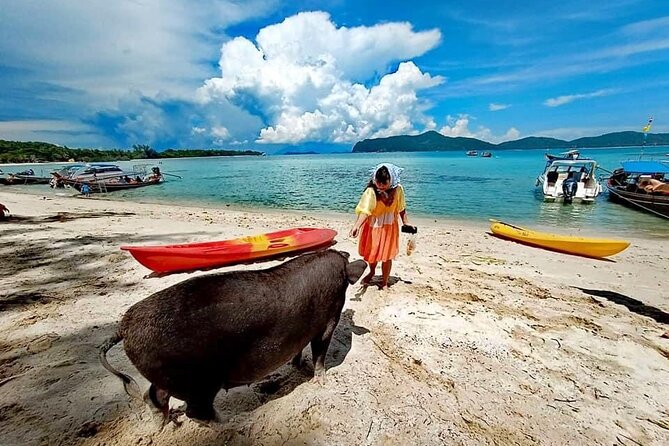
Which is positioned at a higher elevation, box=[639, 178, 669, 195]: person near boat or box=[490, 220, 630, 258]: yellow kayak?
box=[639, 178, 669, 195]: person near boat

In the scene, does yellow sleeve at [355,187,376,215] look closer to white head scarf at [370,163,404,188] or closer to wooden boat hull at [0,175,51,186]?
white head scarf at [370,163,404,188]

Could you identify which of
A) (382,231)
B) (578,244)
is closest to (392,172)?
(382,231)

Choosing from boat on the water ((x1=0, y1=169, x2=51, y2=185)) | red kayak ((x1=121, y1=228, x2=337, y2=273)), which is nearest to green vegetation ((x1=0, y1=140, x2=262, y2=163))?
boat on the water ((x1=0, y1=169, x2=51, y2=185))

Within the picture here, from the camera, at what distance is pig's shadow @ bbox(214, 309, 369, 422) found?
3.07 m

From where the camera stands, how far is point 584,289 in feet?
20.9

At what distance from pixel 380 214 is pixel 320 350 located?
2.58m

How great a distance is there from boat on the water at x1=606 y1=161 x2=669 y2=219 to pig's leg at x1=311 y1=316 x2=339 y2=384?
20.0 metres

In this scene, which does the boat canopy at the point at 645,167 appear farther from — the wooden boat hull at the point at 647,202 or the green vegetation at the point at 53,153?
the green vegetation at the point at 53,153

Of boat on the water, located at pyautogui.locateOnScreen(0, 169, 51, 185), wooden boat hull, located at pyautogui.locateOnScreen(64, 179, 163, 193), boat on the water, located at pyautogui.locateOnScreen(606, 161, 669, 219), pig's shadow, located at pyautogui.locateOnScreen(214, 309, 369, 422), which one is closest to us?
pig's shadow, located at pyautogui.locateOnScreen(214, 309, 369, 422)

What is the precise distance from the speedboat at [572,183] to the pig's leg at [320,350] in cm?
2468

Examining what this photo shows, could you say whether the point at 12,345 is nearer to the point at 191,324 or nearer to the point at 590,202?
the point at 191,324

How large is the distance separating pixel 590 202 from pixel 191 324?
88.1ft

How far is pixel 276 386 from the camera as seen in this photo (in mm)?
3396

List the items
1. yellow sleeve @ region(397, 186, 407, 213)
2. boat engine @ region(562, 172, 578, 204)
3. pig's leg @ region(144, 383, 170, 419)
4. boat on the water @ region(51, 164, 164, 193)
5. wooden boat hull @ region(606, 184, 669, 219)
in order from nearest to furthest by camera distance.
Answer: pig's leg @ region(144, 383, 170, 419) < yellow sleeve @ region(397, 186, 407, 213) < wooden boat hull @ region(606, 184, 669, 219) < boat engine @ region(562, 172, 578, 204) < boat on the water @ region(51, 164, 164, 193)
